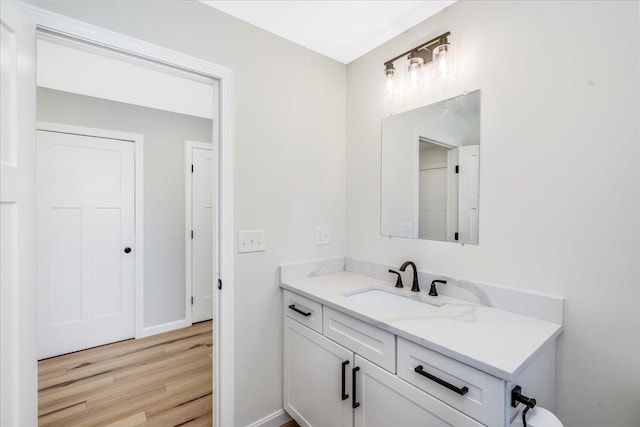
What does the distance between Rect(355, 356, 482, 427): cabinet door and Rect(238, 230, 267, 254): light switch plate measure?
80 centimetres

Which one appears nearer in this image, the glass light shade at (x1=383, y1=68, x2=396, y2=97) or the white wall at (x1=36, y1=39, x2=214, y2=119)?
the glass light shade at (x1=383, y1=68, x2=396, y2=97)

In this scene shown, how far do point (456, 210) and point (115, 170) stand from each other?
3050 millimetres

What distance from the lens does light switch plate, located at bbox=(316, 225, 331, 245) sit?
1946 mm

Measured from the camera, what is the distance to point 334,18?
1.60 metres

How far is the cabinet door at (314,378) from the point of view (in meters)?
1.33

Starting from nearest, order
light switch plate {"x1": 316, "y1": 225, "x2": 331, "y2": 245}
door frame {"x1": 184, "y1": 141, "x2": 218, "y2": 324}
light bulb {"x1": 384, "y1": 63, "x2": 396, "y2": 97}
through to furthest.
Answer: light bulb {"x1": 384, "y1": 63, "x2": 396, "y2": 97} → light switch plate {"x1": 316, "y1": 225, "x2": 331, "y2": 245} → door frame {"x1": 184, "y1": 141, "x2": 218, "y2": 324}

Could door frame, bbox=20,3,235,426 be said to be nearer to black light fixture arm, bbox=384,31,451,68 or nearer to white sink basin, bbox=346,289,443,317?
white sink basin, bbox=346,289,443,317

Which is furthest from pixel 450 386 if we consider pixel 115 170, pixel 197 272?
pixel 115 170

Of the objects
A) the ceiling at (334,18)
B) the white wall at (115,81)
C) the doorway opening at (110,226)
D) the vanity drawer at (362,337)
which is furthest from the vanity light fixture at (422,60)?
the doorway opening at (110,226)

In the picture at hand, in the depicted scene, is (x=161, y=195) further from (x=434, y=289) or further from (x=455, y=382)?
(x=455, y=382)

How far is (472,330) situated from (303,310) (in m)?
0.86

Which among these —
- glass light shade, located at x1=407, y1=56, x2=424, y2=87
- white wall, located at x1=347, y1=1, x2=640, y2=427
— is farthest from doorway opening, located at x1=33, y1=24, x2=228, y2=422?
white wall, located at x1=347, y1=1, x2=640, y2=427

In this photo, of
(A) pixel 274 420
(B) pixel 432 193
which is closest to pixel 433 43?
(B) pixel 432 193

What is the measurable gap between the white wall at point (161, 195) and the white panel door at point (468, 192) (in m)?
2.83
